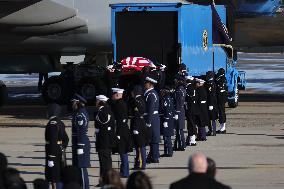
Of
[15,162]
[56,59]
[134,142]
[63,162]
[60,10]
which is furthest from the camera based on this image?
[56,59]

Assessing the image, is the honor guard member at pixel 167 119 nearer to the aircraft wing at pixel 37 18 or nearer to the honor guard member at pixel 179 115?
the honor guard member at pixel 179 115

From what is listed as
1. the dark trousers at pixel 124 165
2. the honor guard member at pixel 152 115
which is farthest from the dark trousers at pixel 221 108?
the dark trousers at pixel 124 165

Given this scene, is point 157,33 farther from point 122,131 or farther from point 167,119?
point 122,131

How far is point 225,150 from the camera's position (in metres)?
22.6

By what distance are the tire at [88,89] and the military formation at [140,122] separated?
25.1ft

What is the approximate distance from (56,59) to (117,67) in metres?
7.77

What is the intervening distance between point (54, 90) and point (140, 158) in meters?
15.3

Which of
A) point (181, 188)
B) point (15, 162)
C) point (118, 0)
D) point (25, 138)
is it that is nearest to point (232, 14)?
point (118, 0)

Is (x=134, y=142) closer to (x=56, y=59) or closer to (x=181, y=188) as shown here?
(x=181, y=188)

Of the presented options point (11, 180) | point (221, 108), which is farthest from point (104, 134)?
point (221, 108)

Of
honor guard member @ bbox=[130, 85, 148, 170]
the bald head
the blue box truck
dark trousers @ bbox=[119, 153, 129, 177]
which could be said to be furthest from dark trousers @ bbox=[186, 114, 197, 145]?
the bald head

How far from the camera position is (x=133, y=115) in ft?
63.4

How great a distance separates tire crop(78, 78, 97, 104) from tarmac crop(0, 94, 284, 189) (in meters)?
1.61

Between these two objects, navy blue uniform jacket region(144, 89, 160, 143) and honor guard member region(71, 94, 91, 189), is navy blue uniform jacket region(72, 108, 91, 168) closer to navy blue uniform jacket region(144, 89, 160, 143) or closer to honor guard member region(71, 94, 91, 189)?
honor guard member region(71, 94, 91, 189)
